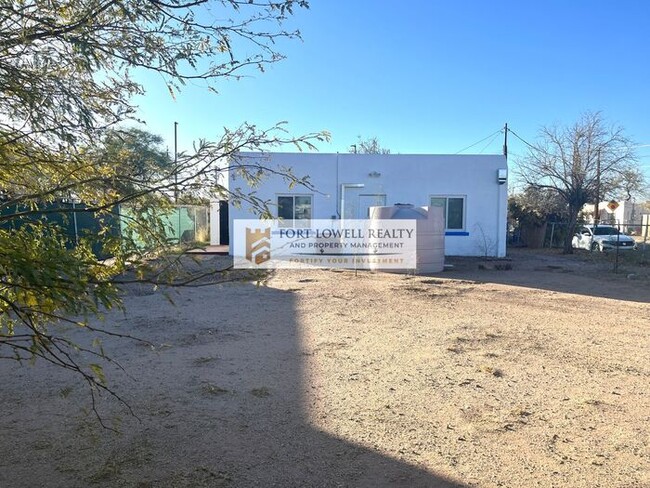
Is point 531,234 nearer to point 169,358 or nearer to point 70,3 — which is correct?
point 169,358

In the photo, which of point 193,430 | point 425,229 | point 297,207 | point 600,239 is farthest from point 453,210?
point 193,430

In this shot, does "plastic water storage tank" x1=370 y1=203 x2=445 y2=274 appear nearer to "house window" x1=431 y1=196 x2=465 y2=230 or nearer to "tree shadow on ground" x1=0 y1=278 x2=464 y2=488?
"house window" x1=431 y1=196 x2=465 y2=230

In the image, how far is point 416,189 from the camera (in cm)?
1802

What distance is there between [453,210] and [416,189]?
171 cm

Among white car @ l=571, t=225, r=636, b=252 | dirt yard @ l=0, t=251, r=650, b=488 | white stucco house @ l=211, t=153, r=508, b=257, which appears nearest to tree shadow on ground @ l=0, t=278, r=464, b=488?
dirt yard @ l=0, t=251, r=650, b=488

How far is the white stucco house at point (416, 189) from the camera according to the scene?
17.6 metres

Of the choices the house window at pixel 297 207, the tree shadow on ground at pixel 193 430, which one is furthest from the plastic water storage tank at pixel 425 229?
the tree shadow on ground at pixel 193 430

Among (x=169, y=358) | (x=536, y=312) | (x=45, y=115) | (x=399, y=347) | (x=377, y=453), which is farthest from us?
(x=536, y=312)

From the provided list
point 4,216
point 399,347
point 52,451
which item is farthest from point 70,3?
point 399,347

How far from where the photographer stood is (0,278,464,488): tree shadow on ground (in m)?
2.97

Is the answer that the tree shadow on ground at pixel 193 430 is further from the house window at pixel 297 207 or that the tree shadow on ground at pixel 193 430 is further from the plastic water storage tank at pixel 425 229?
the house window at pixel 297 207

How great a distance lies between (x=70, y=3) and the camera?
6.95 ft

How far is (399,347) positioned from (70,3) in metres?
4.97

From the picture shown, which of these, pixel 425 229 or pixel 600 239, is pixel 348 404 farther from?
pixel 600 239
